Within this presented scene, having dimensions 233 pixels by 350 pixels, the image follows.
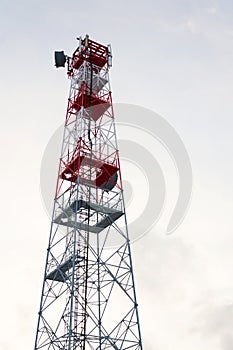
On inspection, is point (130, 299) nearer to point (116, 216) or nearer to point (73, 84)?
point (116, 216)

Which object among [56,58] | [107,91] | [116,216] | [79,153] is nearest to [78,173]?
[79,153]

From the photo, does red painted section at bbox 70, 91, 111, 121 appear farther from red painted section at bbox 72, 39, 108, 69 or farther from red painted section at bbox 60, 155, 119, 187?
red painted section at bbox 60, 155, 119, 187

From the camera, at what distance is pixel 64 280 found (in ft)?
104

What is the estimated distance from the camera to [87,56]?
42.3m

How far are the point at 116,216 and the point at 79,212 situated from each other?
8.90 ft

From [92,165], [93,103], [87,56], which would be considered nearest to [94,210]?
[92,165]

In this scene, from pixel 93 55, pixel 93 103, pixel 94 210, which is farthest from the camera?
pixel 93 55

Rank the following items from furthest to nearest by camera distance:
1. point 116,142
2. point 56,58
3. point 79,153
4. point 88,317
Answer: point 56,58 → point 116,142 → point 79,153 → point 88,317

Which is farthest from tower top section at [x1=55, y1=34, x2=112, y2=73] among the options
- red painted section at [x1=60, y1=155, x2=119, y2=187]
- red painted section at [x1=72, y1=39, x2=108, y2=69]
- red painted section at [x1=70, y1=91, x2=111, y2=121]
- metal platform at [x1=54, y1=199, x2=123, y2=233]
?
metal platform at [x1=54, y1=199, x2=123, y2=233]

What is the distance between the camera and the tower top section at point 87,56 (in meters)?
42.2

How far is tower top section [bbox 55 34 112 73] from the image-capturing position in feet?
138

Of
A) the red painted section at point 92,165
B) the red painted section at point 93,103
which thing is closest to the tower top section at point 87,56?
the red painted section at point 93,103

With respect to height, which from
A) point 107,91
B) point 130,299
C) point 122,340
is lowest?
point 122,340

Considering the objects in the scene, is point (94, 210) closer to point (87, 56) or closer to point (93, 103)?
point (93, 103)
